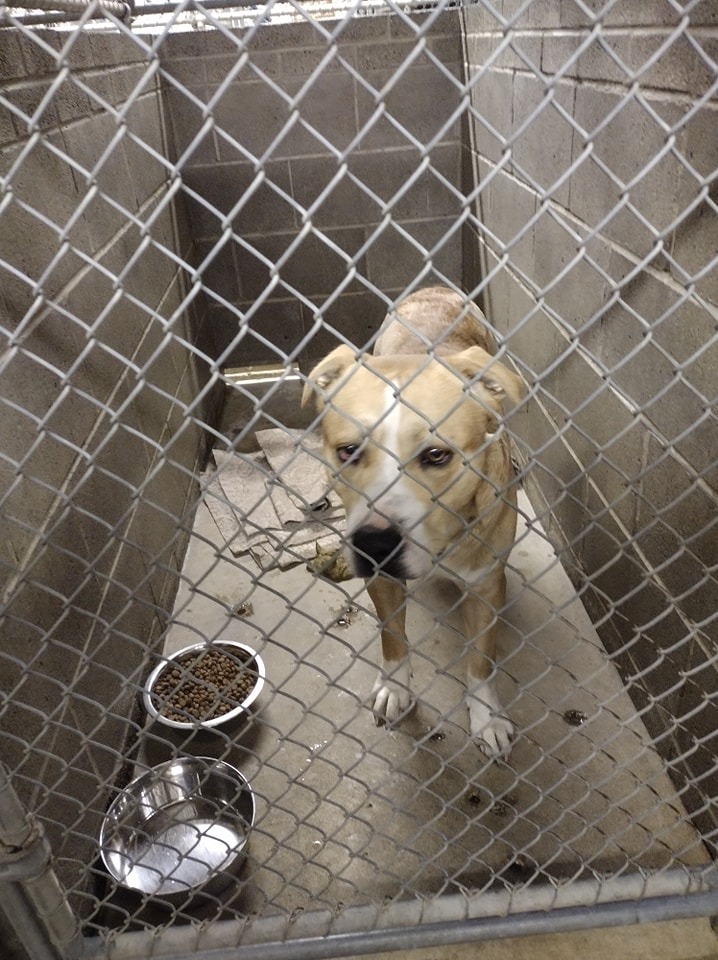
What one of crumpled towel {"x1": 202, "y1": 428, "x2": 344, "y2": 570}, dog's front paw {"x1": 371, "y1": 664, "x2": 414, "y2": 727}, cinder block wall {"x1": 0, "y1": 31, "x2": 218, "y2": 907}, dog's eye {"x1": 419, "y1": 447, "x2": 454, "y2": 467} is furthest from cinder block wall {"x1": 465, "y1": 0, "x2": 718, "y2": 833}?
crumpled towel {"x1": 202, "y1": 428, "x2": 344, "y2": 570}

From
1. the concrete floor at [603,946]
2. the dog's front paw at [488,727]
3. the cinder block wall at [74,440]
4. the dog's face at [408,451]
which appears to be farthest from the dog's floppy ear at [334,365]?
the concrete floor at [603,946]

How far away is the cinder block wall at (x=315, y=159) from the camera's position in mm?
4230

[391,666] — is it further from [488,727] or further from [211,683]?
[211,683]

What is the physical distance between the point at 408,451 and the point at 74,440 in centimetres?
101

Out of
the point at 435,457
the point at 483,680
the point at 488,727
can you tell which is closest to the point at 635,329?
the point at 435,457

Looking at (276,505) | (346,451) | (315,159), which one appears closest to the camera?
(346,451)

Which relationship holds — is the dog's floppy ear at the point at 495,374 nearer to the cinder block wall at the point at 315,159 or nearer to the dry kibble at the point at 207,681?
the dry kibble at the point at 207,681

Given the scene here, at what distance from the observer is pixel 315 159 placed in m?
4.52

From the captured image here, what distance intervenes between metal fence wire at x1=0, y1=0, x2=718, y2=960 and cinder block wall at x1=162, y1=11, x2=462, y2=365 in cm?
65

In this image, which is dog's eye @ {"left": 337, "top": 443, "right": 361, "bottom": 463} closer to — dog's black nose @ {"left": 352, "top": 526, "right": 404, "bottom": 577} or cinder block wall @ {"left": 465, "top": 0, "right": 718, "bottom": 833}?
dog's black nose @ {"left": 352, "top": 526, "right": 404, "bottom": 577}

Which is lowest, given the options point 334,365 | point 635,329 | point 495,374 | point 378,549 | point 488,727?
point 488,727

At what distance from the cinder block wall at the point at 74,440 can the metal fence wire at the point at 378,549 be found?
0.02 m

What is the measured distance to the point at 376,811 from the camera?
221 cm

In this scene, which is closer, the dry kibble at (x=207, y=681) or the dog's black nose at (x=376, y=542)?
the dog's black nose at (x=376, y=542)
